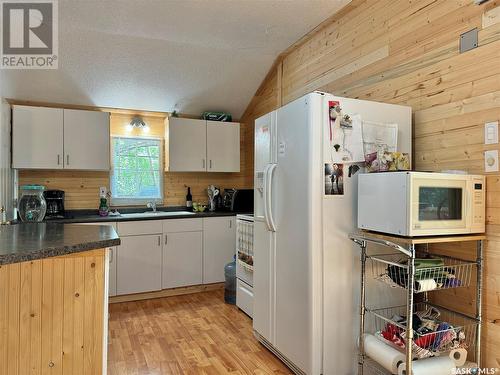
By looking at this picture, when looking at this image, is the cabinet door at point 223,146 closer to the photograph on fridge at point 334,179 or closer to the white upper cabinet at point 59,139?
the white upper cabinet at point 59,139

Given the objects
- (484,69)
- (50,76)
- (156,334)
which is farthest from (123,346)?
(484,69)

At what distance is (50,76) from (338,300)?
3578 mm

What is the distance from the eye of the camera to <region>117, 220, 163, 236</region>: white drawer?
376 centimetres

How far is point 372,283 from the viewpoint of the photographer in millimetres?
2275

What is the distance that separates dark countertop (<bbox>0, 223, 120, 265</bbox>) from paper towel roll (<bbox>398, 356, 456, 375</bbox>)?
1.65 m

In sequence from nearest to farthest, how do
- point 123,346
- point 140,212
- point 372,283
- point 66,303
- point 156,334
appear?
point 66,303, point 372,283, point 123,346, point 156,334, point 140,212

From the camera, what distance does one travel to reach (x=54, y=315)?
1627 mm

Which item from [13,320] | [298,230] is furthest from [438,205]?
[13,320]

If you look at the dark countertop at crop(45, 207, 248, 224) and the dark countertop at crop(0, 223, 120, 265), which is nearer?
the dark countertop at crop(0, 223, 120, 265)

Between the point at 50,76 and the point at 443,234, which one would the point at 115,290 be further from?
the point at 443,234

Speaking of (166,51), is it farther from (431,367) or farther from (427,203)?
(431,367)

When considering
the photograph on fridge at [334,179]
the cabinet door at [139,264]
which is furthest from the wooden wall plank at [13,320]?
the cabinet door at [139,264]

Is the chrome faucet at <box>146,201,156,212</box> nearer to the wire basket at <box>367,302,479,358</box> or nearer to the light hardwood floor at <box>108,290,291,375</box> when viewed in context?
the light hardwood floor at <box>108,290,291,375</box>

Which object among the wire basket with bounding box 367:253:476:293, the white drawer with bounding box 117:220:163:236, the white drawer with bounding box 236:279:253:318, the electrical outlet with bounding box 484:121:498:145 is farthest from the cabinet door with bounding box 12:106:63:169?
the electrical outlet with bounding box 484:121:498:145
